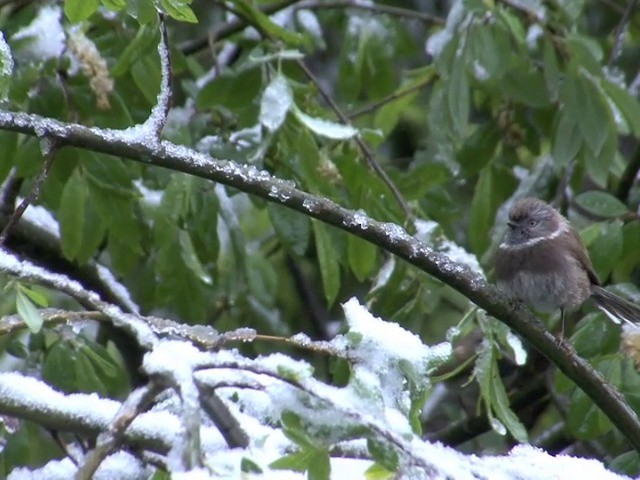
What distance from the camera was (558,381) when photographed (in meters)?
3.45

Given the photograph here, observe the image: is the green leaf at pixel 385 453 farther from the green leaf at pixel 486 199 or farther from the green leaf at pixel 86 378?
the green leaf at pixel 486 199

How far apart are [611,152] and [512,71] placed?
18.6 inches

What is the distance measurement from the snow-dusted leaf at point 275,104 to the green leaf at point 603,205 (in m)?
1.05

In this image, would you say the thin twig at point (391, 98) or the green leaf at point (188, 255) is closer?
the green leaf at point (188, 255)

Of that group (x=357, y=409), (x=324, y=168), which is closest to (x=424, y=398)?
(x=357, y=409)

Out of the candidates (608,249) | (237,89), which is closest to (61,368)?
(237,89)

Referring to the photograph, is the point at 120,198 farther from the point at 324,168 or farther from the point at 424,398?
the point at 424,398

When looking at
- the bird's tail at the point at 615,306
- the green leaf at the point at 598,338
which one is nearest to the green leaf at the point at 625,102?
the bird's tail at the point at 615,306

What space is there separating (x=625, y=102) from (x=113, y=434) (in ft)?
8.62

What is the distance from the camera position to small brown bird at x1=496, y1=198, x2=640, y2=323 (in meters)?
4.05

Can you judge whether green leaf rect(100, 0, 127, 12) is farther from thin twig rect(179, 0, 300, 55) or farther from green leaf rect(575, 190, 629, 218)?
green leaf rect(575, 190, 629, 218)

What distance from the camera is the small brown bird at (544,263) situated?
4047 millimetres

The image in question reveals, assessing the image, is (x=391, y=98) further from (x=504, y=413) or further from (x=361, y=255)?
(x=504, y=413)

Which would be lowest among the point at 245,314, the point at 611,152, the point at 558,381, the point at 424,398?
the point at 245,314
